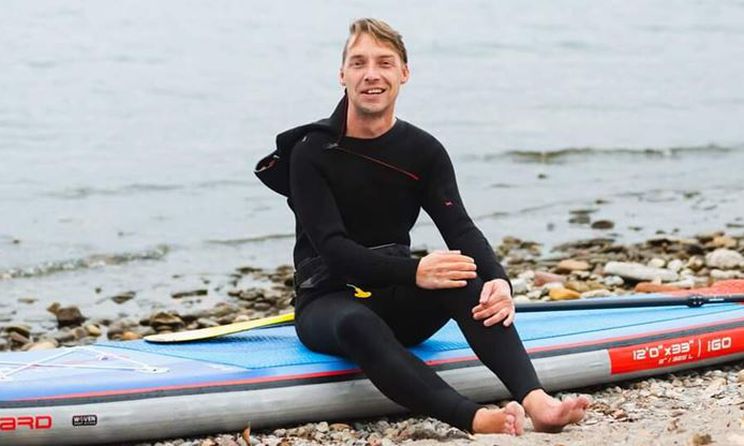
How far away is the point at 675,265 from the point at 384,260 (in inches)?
181

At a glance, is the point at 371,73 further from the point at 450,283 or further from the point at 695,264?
the point at 695,264

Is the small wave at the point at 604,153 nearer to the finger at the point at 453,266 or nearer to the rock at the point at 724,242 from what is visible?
the rock at the point at 724,242

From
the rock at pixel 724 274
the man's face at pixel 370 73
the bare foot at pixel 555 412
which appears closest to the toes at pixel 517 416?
the bare foot at pixel 555 412

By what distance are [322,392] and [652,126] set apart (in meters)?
12.6

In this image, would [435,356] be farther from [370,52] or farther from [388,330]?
[370,52]

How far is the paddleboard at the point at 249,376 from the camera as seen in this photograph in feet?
14.5

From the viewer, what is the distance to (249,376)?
464 centimetres

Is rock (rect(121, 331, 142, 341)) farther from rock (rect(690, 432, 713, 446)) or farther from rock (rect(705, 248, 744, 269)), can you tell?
rock (rect(690, 432, 713, 446))

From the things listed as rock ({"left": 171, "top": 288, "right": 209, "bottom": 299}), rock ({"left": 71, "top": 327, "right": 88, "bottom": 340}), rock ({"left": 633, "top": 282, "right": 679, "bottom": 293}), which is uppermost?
rock ({"left": 633, "top": 282, "right": 679, "bottom": 293})

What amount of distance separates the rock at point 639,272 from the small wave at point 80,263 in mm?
3554

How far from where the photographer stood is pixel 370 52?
4.57 metres

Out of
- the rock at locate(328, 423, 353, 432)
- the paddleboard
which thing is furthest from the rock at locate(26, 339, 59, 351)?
the rock at locate(328, 423, 353, 432)

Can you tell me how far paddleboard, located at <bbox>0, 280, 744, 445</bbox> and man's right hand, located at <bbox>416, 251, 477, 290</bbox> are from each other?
1.59 ft

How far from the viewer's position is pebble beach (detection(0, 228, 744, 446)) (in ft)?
13.7
